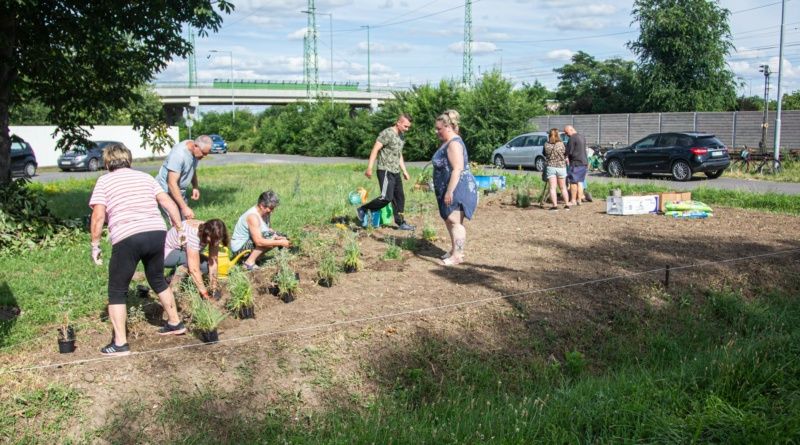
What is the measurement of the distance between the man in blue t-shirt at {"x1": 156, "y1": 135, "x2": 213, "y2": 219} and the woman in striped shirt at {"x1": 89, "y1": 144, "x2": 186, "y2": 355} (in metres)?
2.11

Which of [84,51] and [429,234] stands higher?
[84,51]

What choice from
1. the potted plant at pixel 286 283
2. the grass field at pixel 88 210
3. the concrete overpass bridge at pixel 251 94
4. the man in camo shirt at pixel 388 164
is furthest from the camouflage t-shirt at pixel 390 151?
the concrete overpass bridge at pixel 251 94

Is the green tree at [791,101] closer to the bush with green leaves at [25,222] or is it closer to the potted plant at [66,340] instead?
the bush with green leaves at [25,222]

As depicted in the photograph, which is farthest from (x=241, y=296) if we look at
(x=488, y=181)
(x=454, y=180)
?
(x=488, y=181)

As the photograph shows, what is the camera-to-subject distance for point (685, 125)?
30.8 metres

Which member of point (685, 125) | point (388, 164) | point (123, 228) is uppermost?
point (685, 125)

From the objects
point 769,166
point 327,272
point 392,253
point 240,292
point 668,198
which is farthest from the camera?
point 769,166

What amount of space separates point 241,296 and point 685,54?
119ft

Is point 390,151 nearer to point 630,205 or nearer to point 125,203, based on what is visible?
point 630,205

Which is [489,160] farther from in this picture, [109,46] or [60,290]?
[60,290]

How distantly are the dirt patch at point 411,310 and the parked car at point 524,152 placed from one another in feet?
55.2

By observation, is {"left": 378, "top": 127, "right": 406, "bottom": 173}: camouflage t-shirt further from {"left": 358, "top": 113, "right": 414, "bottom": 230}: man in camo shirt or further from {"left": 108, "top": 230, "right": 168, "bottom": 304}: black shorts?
{"left": 108, "top": 230, "right": 168, "bottom": 304}: black shorts

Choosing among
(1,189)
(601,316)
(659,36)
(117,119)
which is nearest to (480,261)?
(601,316)

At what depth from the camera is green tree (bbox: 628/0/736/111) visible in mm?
36562
